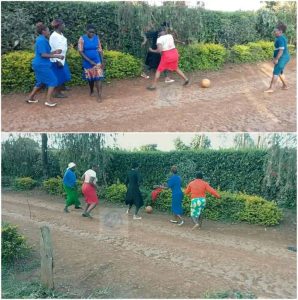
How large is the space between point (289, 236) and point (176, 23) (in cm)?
674

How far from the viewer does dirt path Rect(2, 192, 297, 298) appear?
5711 millimetres

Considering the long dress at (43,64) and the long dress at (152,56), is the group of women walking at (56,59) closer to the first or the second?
the long dress at (43,64)

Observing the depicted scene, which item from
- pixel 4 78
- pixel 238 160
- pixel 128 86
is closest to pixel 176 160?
pixel 238 160

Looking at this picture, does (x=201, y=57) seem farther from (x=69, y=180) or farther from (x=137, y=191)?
(x=69, y=180)

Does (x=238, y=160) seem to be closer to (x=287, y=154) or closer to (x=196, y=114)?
(x=287, y=154)

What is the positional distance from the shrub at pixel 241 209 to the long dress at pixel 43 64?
492 cm

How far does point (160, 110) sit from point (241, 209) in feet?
10.9

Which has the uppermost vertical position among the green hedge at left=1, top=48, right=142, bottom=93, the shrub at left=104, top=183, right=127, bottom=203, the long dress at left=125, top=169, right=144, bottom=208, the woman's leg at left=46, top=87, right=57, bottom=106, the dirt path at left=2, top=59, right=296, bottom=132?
the green hedge at left=1, top=48, right=142, bottom=93

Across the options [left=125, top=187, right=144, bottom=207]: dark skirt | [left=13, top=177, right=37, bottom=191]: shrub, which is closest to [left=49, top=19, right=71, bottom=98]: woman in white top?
[left=125, top=187, right=144, bottom=207]: dark skirt

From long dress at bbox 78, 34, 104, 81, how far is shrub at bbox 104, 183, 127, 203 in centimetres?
481

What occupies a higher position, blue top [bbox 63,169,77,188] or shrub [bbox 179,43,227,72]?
shrub [bbox 179,43,227,72]

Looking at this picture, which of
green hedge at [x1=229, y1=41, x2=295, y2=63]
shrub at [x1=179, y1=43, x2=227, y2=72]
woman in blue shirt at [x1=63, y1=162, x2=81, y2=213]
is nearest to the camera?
woman in blue shirt at [x1=63, y1=162, x2=81, y2=213]

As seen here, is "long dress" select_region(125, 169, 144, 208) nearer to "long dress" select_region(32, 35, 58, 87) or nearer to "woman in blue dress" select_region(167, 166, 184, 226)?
"woman in blue dress" select_region(167, 166, 184, 226)

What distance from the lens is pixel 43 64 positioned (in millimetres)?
8266
